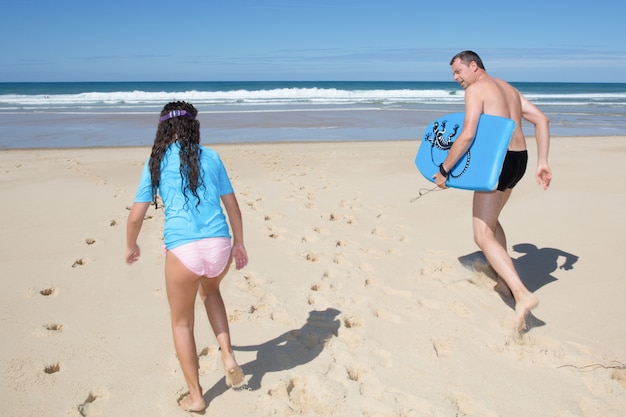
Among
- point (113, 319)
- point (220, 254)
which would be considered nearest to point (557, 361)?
point (220, 254)

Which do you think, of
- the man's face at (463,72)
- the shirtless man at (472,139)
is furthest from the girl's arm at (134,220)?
the man's face at (463,72)

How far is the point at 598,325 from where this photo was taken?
365 centimetres

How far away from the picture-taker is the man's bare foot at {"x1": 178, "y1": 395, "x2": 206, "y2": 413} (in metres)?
2.62

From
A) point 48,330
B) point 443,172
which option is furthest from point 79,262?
point 443,172

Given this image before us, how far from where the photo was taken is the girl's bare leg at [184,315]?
247 centimetres

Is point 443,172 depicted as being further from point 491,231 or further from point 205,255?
point 205,255

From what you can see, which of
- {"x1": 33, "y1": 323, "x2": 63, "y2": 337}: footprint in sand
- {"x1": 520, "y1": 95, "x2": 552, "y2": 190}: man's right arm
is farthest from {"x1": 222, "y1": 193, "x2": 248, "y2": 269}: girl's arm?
{"x1": 520, "y1": 95, "x2": 552, "y2": 190}: man's right arm

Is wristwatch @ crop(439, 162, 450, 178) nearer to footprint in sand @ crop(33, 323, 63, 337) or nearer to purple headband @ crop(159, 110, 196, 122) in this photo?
purple headband @ crop(159, 110, 196, 122)

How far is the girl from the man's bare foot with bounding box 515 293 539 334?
1.97 meters

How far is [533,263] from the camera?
4859mm

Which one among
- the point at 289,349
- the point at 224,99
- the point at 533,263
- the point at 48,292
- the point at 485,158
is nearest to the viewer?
the point at 289,349

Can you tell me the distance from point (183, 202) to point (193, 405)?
1029mm

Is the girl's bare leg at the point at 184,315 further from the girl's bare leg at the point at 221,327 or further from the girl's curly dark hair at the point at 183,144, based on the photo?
the girl's curly dark hair at the point at 183,144

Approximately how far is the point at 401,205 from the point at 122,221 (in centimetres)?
344
